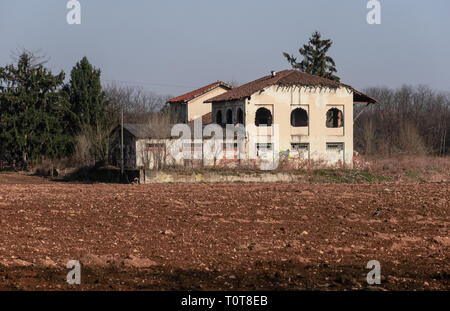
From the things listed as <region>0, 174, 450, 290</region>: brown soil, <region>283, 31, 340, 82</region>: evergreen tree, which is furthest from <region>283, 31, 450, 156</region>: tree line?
<region>0, 174, 450, 290</region>: brown soil

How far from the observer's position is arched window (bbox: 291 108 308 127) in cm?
5291

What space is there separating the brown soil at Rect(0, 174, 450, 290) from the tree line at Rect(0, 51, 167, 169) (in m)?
24.3

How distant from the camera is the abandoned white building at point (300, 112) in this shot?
162ft

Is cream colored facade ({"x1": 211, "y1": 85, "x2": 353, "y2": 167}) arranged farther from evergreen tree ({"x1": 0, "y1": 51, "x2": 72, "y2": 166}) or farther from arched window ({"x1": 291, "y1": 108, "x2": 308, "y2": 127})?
evergreen tree ({"x1": 0, "y1": 51, "x2": 72, "y2": 166})

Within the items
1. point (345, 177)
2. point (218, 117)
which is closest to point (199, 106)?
point (218, 117)

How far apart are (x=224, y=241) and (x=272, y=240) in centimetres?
111

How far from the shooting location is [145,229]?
704 inches

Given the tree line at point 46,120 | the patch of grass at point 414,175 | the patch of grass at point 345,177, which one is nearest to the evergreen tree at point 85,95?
the tree line at point 46,120

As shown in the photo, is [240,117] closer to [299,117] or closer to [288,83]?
[299,117]

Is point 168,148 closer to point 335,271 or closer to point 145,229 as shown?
point 145,229

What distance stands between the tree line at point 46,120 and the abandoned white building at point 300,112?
391 inches

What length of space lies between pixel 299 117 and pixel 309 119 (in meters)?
2.61
